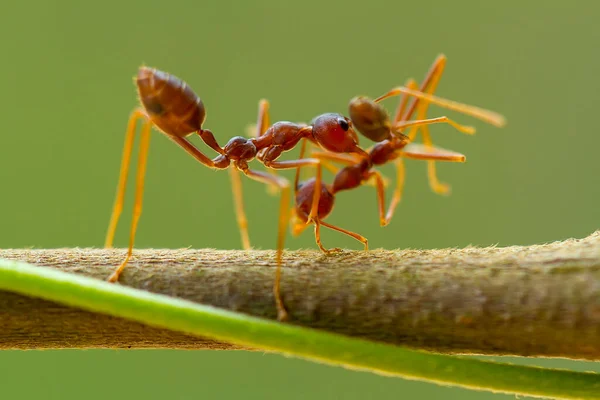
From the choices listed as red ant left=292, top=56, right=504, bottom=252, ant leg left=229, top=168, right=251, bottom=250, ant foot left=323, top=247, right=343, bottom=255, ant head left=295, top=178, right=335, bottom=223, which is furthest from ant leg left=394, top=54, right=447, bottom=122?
ant foot left=323, top=247, right=343, bottom=255

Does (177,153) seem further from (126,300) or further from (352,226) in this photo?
(126,300)

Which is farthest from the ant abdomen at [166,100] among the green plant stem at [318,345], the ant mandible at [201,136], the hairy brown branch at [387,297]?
the green plant stem at [318,345]

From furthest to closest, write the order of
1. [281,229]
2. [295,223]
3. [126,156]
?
[295,223]
[126,156]
[281,229]

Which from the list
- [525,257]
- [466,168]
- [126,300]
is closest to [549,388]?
[525,257]

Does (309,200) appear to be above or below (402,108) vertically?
below

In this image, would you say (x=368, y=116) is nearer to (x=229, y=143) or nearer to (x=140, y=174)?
(x=229, y=143)

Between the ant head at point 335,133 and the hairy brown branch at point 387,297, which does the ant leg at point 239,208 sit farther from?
the hairy brown branch at point 387,297

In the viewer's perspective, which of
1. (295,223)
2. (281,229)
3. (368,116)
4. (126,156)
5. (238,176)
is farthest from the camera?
(238,176)

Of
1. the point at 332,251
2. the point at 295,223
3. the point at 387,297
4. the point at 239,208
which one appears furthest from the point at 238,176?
the point at 387,297
